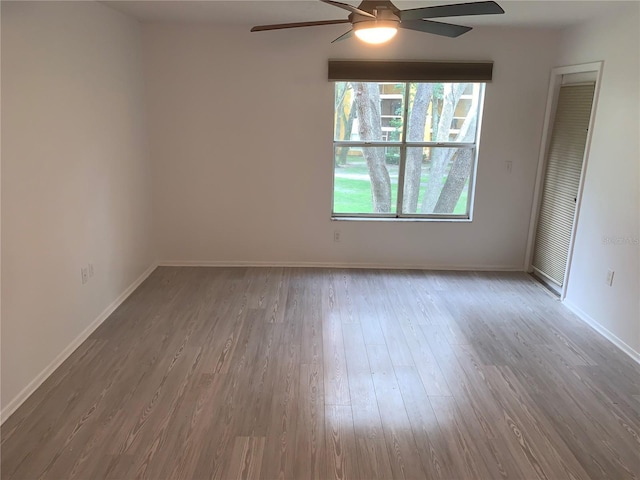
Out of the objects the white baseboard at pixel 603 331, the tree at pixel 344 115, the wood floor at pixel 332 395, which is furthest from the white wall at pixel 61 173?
the white baseboard at pixel 603 331

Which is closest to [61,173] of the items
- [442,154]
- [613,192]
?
[442,154]

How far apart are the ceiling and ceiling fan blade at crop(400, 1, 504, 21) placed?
1.18 m

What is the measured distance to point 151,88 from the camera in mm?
4473

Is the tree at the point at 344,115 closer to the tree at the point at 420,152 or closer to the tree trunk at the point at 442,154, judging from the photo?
the tree at the point at 420,152

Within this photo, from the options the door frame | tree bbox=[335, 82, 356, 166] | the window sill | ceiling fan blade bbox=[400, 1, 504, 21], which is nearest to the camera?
ceiling fan blade bbox=[400, 1, 504, 21]

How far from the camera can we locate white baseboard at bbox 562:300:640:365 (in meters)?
3.19

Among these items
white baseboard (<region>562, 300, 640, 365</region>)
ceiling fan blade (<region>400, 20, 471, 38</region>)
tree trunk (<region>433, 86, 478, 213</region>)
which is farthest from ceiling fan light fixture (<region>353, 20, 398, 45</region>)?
white baseboard (<region>562, 300, 640, 365</region>)

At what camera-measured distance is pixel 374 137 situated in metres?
4.68

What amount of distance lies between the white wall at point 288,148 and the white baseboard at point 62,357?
1005 millimetres

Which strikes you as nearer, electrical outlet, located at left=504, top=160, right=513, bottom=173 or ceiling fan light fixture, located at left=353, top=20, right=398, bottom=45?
ceiling fan light fixture, located at left=353, top=20, right=398, bottom=45

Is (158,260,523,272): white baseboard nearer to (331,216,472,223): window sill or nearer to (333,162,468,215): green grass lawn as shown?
(331,216,472,223): window sill

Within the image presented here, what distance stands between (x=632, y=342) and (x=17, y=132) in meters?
4.07

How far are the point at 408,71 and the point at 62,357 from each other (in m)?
3.71

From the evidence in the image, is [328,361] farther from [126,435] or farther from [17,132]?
[17,132]
